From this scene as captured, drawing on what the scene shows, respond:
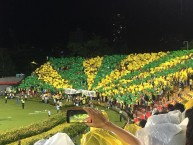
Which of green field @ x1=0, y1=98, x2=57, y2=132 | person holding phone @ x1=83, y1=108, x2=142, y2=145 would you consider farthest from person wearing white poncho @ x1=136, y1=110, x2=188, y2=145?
green field @ x1=0, y1=98, x2=57, y2=132

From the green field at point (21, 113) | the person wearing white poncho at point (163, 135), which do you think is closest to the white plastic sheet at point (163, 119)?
the person wearing white poncho at point (163, 135)

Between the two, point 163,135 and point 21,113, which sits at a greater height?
point 163,135

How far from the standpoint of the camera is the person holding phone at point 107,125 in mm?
2076

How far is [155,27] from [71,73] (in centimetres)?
1387

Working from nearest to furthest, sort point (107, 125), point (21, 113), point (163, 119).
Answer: point (107, 125), point (163, 119), point (21, 113)

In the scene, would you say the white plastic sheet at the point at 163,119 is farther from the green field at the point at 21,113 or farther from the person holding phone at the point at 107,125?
the green field at the point at 21,113

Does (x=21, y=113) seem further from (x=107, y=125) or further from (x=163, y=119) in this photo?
(x=107, y=125)

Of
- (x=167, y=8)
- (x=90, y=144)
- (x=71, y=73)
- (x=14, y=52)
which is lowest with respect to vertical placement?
(x=90, y=144)

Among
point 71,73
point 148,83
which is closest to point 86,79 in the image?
point 71,73

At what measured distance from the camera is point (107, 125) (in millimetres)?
2082

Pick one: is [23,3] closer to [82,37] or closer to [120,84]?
[82,37]

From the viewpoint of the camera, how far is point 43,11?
55.4 meters

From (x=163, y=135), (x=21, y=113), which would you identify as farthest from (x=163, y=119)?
(x=21, y=113)

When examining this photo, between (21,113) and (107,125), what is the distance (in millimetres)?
23645
